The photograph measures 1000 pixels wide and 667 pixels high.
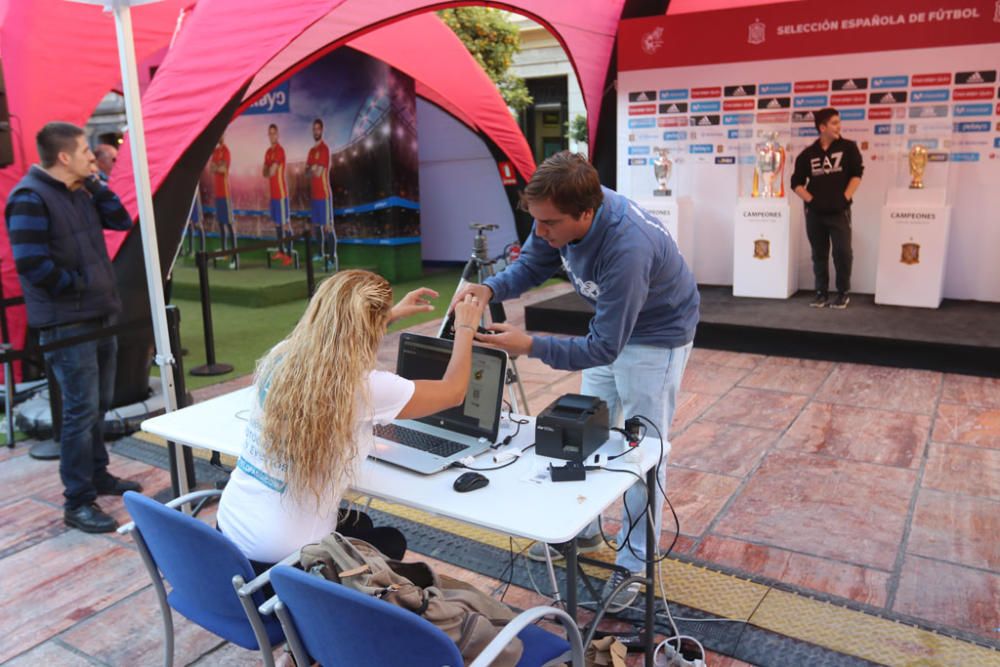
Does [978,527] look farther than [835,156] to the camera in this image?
No

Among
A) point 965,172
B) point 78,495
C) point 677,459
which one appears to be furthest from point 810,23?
Result: point 78,495

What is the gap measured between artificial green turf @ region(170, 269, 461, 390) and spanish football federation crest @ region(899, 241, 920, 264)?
4.28 metres

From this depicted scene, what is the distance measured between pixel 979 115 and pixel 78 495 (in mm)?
7276

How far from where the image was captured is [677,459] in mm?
4254

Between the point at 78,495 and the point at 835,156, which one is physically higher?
the point at 835,156

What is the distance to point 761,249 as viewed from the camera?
7453 mm

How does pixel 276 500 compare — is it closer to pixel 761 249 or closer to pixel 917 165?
pixel 761 249

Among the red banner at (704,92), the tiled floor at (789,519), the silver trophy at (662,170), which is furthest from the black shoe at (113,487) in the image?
the red banner at (704,92)

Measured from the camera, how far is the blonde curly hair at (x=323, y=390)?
1914 millimetres

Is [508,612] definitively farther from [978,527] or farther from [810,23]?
[810,23]

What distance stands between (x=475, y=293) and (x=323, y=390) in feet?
2.70

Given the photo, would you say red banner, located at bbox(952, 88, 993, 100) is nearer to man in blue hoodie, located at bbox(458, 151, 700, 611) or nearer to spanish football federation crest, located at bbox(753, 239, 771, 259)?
spanish football federation crest, located at bbox(753, 239, 771, 259)

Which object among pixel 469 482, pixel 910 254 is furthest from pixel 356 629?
pixel 910 254

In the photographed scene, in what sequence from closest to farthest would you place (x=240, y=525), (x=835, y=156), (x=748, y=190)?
1. (x=240, y=525)
2. (x=835, y=156)
3. (x=748, y=190)
